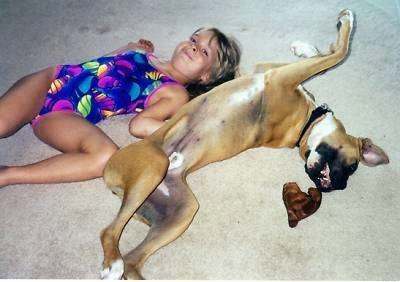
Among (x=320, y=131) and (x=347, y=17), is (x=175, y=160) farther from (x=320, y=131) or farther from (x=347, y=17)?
(x=347, y=17)

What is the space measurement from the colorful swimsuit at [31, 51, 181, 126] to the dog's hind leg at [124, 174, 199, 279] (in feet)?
1.70

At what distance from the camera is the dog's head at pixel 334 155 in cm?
198

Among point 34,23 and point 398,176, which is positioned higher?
point 34,23

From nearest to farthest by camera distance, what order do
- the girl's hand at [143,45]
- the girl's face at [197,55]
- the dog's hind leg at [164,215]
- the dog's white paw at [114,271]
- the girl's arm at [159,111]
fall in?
1. the dog's white paw at [114,271]
2. the dog's hind leg at [164,215]
3. the girl's arm at [159,111]
4. the girl's face at [197,55]
5. the girl's hand at [143,45]

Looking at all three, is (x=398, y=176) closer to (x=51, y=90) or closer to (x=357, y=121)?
(x=357, y=121)

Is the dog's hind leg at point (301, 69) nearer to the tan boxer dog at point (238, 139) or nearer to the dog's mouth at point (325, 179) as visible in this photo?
the tan boxer dog at point (238, 139)

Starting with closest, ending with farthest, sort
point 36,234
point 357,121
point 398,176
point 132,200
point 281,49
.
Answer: point 132,200
point 36,234
point 398,176
point 357,121
point 281,49

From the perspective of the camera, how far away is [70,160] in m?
1.99

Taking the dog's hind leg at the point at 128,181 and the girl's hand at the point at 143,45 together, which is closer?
the dog's hind leg at the point at 128,181

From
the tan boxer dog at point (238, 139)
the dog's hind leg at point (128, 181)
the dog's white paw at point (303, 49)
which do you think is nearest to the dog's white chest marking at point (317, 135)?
the tan boxer dog at point (238, 139)

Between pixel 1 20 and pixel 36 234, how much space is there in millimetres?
1661

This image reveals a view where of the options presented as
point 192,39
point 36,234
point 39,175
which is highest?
point 192,39

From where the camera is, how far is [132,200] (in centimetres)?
177

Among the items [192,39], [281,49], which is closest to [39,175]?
[192,39]
